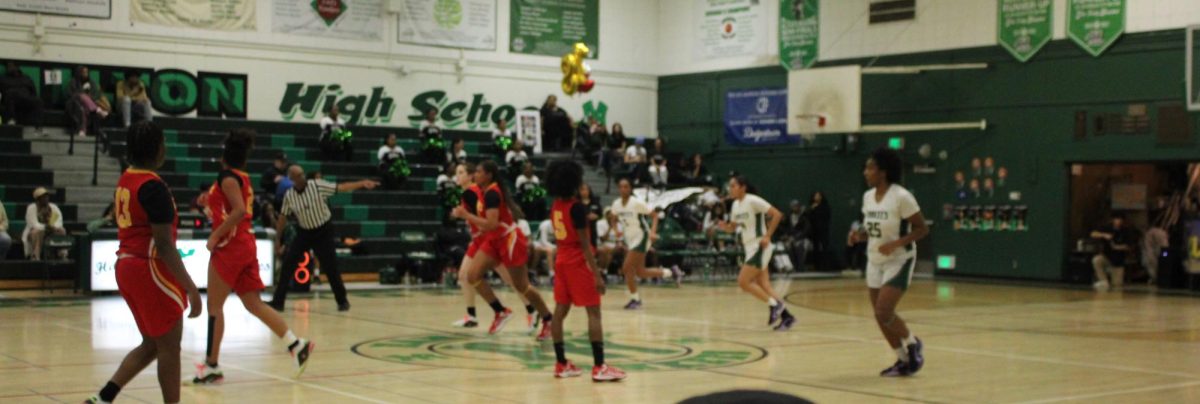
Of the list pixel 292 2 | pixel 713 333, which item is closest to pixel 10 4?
pixel 292 2

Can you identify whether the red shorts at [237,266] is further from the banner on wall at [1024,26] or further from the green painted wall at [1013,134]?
the banner on wall at [1024,26]

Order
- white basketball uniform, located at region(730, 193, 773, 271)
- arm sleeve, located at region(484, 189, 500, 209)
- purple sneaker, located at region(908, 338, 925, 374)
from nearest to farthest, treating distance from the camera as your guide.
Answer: purple sneaker, located at region(908, 338, 925, 374) < arm sleeve, located at region(484, 189, 500, 209) < white basketball uniform, located at region(730, 193, 773, 271)

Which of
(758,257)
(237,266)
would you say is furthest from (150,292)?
(758,257)

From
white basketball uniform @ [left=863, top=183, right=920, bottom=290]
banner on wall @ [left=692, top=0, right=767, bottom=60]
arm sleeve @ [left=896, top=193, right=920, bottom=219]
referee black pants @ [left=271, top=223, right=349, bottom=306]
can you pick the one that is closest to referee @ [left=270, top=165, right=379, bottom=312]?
referee black pants @ [left=271, top=223, right=349, bottom=306]

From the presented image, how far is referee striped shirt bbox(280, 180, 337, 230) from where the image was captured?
16922 mm

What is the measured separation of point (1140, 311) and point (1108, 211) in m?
9.20

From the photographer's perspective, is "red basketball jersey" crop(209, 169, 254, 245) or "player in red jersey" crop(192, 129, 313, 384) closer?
"player in red jersey" crop(192, 129, 313, 384)

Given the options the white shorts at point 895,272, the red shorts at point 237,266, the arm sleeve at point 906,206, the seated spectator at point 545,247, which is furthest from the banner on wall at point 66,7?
the arm sleeve at point 906,206

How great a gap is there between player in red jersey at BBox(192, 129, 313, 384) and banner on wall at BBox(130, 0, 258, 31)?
1827 cm

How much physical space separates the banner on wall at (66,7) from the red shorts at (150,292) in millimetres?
20647

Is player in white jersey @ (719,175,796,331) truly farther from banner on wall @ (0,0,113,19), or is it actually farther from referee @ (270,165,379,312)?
banner on wall @ (0,0,113,19)

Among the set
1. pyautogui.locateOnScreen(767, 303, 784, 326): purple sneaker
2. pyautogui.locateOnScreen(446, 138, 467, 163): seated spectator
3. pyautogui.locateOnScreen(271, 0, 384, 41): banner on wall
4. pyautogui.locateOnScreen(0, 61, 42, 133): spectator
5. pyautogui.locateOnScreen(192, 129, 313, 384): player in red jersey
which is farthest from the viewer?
pyautogui.locateOnScreen(271, 0, 384, 41): banner on wall

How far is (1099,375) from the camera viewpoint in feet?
38.1

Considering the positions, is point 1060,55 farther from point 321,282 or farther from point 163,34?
point 163,34
